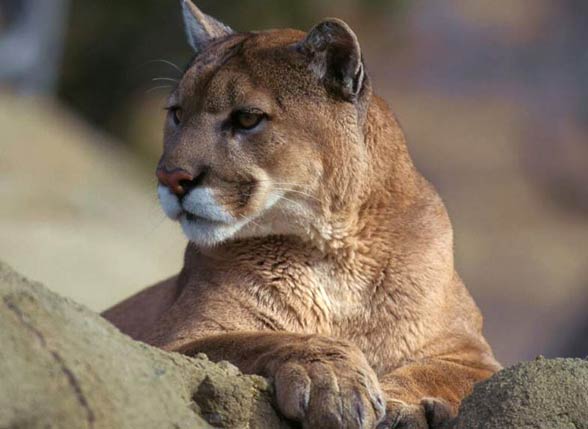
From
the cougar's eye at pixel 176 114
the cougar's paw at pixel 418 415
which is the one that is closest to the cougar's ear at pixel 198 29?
the cougar's eye at pixel 176 114

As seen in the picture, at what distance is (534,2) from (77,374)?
109 feet

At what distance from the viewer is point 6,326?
550 centimetres

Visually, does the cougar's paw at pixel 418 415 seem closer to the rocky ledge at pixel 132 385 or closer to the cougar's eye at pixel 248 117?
the rocky ledge at pixel 132 385

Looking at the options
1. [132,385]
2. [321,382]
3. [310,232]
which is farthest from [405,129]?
[132,385]

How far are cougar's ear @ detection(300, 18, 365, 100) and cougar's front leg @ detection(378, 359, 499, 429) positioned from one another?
4.80 ft

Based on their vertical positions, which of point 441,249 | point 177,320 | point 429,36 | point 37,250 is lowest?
point 37,250

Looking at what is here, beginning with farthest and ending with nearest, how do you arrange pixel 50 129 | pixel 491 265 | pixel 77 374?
pixel 491 265 → pixel 50 129 → pixel 77 374

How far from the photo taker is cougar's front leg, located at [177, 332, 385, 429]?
6.44 m

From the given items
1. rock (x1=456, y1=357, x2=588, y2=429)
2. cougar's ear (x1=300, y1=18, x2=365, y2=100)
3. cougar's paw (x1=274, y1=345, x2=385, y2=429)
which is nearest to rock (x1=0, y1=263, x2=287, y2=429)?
cougar's paw (x1=274, y1=345, x2=385, y2=429)

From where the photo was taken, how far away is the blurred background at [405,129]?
882 inches

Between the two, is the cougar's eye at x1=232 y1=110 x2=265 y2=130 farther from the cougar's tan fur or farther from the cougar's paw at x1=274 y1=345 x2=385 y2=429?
the cougar's paw at x1=274 y1=345 x2=385 y2=429

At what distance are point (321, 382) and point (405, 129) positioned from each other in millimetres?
26927

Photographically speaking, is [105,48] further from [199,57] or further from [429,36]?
[199,57]

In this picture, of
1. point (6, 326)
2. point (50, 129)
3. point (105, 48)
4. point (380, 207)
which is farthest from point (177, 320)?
point (105, 48)
